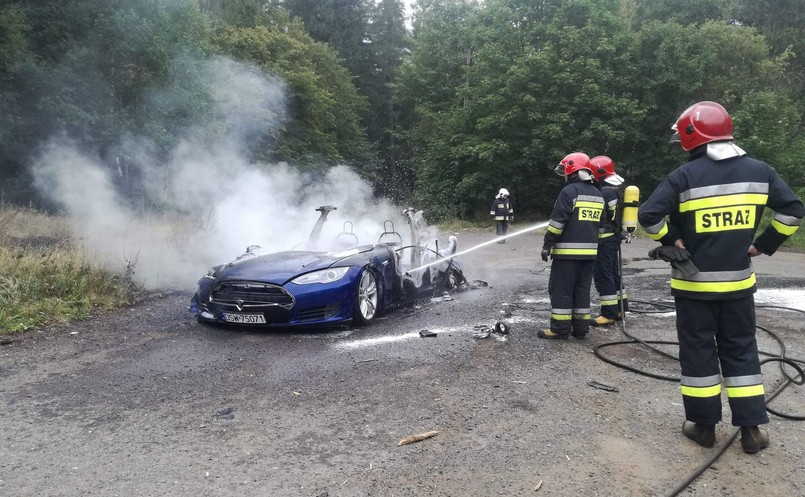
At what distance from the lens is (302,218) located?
376 inches

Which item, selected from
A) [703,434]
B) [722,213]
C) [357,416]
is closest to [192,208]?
[357,416]

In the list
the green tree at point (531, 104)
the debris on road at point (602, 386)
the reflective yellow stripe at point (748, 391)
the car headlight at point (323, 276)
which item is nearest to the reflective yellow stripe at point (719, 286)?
the reflective yellow stripe at point (748, 391)

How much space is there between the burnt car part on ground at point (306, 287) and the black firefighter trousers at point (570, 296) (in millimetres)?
2112

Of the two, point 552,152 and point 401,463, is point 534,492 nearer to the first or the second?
point 401,463

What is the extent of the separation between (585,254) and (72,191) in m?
15.4

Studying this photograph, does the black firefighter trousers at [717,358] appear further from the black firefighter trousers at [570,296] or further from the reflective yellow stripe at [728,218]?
the black firefighter trousers at [570,296]

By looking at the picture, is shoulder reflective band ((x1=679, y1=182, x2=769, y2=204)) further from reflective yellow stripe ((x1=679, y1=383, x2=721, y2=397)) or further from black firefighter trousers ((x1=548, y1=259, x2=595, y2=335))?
black firefighter trousers ((x1=548, y1=259, x2=595, y2=335))

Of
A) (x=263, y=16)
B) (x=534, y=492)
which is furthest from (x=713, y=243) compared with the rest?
(x=263, y=16)

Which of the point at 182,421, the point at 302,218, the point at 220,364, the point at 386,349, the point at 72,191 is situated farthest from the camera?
the point at 72,191

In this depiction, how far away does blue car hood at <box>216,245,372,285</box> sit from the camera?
255 inches

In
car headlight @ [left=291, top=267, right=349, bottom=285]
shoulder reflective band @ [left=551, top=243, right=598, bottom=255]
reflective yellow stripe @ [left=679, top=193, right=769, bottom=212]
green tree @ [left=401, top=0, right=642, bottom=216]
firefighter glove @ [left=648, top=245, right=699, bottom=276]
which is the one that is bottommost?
car headlight @ [left=291, top=267, right=349, bottom=285]

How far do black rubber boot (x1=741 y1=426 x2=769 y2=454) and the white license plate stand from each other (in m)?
4.49

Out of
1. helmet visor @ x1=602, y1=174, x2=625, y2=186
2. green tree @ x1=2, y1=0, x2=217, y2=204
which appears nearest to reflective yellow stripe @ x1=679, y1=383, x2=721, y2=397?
helmet visor @ x1=602, y1=174, x2=625, y2=186

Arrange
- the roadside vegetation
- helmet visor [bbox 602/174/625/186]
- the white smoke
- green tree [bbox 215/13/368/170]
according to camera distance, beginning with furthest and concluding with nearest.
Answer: green tree [bbox 215/13/368/170] < the white smoke < helmet visor [bbox 602/174/625/186] < the roadside vegetation
